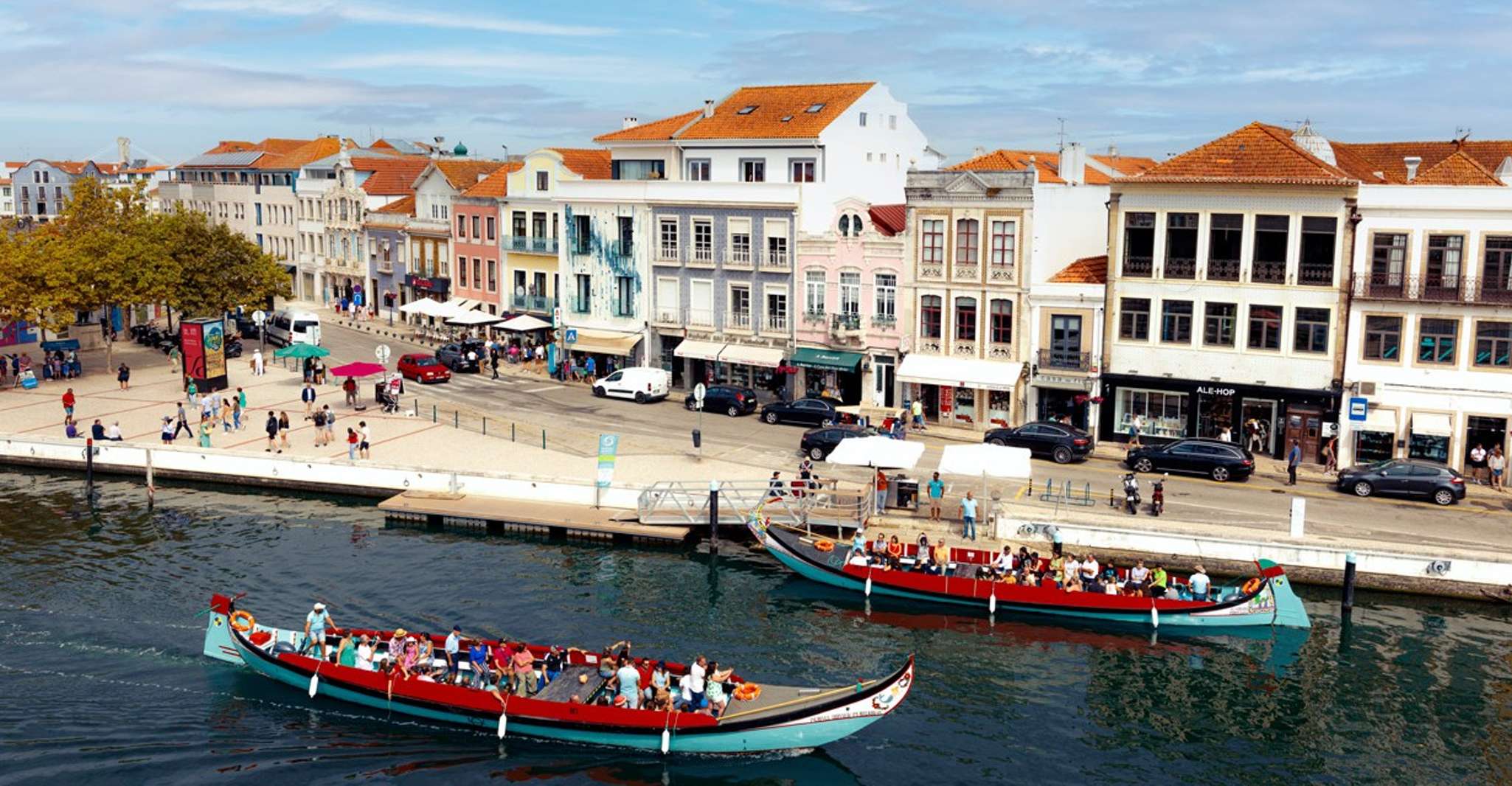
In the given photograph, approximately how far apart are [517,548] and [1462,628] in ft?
104

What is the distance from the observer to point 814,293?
65.3m

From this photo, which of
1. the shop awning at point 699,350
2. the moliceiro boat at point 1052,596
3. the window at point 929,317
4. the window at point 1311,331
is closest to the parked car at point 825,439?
the window at point 929,317

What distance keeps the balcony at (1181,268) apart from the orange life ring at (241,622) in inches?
1563

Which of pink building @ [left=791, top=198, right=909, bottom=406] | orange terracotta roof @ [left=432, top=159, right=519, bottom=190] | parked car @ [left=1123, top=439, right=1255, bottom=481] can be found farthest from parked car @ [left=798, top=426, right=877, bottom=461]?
orange terracotta roof @ [left=432, top=159, right=519, bottom=190]

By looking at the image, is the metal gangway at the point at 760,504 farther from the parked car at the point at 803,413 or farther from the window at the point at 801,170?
the window at the point at 801,170

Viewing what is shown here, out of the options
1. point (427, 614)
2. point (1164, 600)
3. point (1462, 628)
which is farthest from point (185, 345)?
point (1462, 628)

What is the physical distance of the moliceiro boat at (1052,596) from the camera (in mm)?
38625

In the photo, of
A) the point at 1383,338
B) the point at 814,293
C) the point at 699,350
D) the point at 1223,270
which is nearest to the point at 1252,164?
the point at 1223,270

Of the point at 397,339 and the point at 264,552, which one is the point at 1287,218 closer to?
the point at 264,552

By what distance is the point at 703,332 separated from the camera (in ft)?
228

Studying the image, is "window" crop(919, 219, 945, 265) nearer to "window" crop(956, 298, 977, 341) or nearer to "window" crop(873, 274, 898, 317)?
"window" crop(873, 274, 898, 317)

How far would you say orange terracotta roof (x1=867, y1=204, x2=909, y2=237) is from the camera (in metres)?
64.3

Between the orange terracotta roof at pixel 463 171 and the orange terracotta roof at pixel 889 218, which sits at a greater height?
the orange terracotta roof at pixel 463 171

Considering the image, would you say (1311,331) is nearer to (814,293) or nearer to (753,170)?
(814,293)
